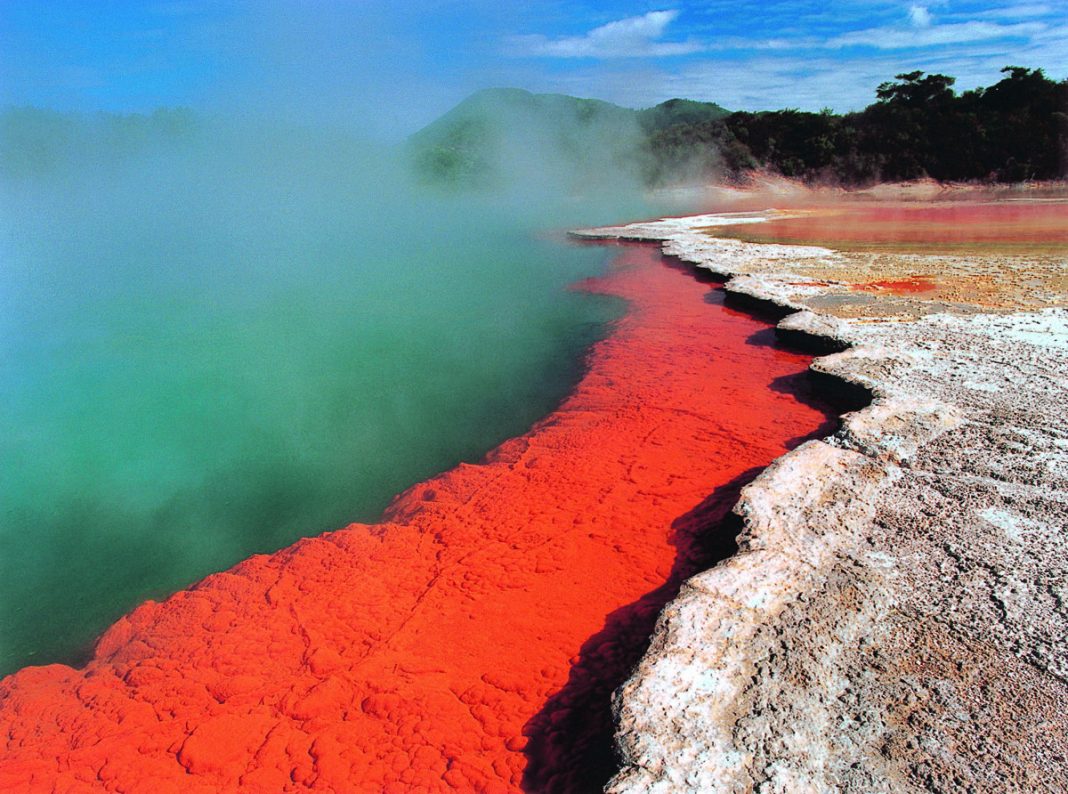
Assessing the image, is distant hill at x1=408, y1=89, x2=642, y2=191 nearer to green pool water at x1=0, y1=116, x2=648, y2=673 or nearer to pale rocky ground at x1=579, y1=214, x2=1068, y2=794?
green pool water at x1=0, y1=116, x2=648, y2=673

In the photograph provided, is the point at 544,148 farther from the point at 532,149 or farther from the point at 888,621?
the point at 888,621

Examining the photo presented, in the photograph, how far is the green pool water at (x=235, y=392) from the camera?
4395mm

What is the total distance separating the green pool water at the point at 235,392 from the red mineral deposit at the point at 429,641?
806mm

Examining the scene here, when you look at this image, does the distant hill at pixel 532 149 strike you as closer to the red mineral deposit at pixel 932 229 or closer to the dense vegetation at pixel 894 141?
the dense vegetation at pixel 894 141

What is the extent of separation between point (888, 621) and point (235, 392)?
7.05m

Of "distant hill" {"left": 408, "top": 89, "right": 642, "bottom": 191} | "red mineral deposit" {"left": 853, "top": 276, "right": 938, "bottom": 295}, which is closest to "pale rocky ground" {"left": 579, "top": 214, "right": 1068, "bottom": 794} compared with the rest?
"red mineral deposit" {"left": 853, "top": 276, "right": 938, "bottom": 295}

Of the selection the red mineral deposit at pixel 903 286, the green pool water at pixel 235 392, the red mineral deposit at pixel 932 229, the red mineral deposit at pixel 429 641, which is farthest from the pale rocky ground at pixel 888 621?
the red mineral deposit at pixel 932 229

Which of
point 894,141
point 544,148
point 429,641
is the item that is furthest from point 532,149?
point 429,641

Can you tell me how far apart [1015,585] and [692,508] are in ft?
5.14

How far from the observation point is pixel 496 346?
27.5ft

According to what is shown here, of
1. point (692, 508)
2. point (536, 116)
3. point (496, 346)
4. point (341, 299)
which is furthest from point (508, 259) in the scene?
point (536, 116)

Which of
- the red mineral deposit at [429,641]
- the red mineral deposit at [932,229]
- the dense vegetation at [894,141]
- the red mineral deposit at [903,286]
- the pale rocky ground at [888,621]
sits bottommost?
the red mineral deposit at [429,641]

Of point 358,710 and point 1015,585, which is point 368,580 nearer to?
point 358,710

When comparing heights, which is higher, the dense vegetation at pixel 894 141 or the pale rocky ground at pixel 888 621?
the dense vegetation at pixel 894 141
